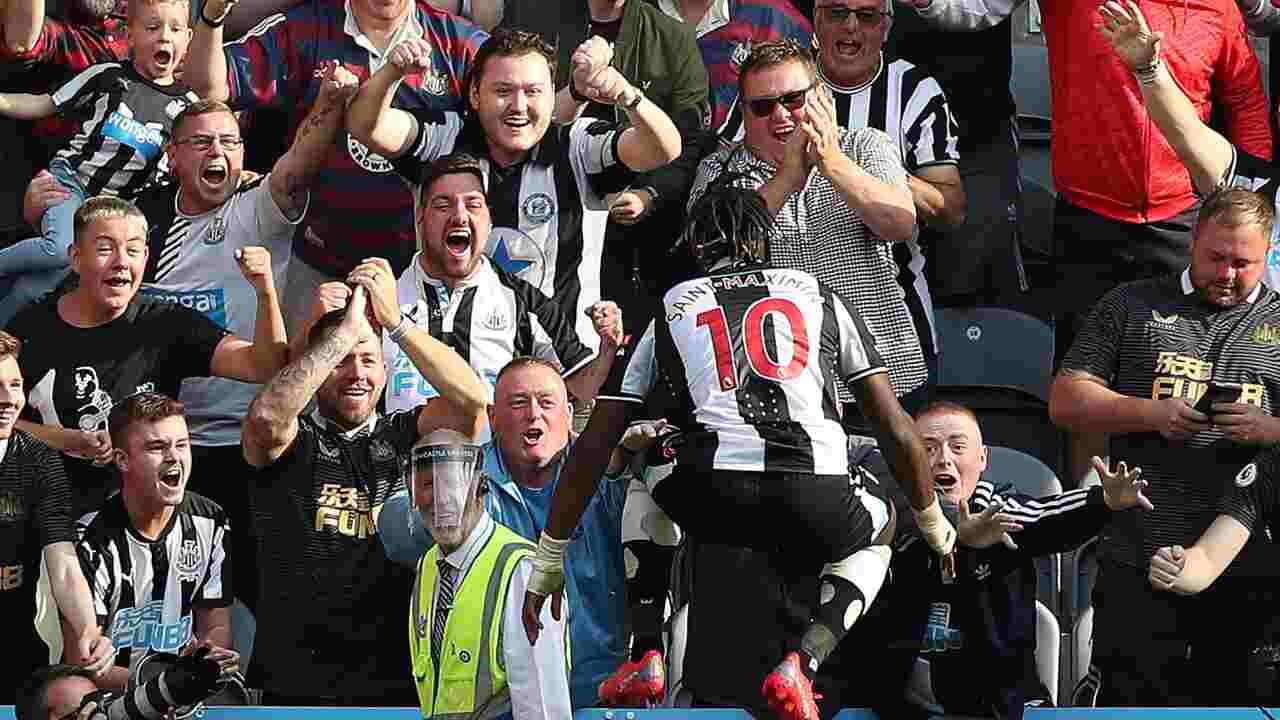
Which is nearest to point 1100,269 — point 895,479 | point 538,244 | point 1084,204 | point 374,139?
point 1084,204

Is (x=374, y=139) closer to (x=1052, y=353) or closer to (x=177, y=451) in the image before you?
(x=177, y=451)

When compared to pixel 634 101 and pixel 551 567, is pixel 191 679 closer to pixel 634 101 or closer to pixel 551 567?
pixel 551 567

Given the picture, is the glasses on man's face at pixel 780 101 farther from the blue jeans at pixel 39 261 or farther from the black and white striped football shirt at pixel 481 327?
the blue jeans at pixel 39 261

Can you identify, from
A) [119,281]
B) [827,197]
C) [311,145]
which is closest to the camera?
[827,197]

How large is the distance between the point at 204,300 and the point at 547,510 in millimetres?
1546

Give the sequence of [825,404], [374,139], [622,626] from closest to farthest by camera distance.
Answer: [825,404] < [622,626] < [374,139]

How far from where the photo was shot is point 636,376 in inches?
264

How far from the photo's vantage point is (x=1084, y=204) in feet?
25.3

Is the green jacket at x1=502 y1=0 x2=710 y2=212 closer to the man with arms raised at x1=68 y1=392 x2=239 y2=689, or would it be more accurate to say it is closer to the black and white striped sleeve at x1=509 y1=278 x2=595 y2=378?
the black and white striped sleeve at x1=509 y1=278 x2=595 y2=378

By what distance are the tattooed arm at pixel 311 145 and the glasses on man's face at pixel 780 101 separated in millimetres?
1456

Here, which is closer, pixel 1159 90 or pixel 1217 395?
pixel 1217 395

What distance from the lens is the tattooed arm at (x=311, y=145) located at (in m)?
7.74

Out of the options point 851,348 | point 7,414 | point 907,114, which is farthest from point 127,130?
point 851,348

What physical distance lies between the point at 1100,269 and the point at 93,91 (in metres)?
3.65
